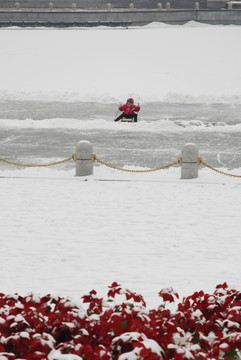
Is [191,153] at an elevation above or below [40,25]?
below

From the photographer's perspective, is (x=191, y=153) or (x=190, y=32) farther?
(x=190, y=32)

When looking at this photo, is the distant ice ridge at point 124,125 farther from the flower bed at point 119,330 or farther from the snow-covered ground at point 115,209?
the flower bed at point 119,330

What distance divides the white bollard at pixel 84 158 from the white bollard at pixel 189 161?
2.05m

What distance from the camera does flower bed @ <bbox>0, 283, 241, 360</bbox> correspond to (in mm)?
4934

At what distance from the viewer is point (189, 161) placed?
13.8 m

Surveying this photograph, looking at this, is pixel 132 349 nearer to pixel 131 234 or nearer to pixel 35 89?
pixel 131 234

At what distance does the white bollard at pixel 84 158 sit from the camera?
13.9 metres

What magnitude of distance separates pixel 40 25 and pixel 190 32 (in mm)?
10832

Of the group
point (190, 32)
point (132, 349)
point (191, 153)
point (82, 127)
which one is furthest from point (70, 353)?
point (190, 32)

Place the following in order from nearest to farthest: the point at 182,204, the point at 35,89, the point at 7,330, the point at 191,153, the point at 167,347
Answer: the point at 167,347
the point at 7,330
the point at 182,204
the point at 191,153
the point at 35,89

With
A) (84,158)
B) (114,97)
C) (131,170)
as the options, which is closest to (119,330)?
(131,170)

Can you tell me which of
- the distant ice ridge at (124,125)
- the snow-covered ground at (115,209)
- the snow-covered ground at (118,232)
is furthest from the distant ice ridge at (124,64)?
the snow-covered ground at (118,232)

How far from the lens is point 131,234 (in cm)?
999

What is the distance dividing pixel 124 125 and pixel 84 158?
7036mm
